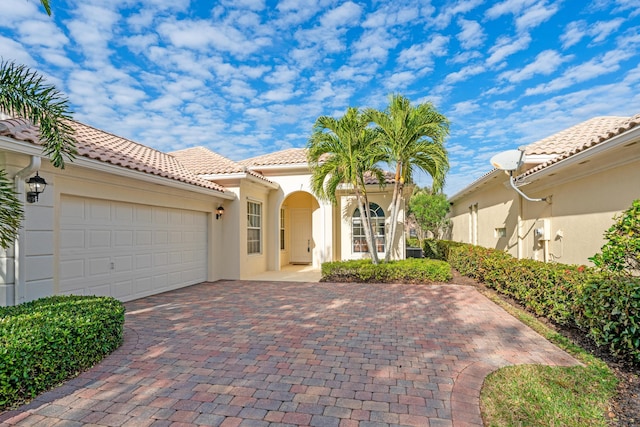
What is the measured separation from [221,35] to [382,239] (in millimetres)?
10244

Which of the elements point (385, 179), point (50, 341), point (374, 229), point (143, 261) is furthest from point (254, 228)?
point (50, 341)

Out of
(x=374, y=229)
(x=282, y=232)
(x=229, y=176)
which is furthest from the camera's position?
(x=282, y=232)

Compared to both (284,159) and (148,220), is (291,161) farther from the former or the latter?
(148,220)

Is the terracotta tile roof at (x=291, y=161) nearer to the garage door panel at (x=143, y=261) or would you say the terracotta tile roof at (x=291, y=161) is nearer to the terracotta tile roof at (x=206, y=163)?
the terracotta tile roof at (x=206, y=163)

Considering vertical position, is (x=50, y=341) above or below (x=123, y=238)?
below

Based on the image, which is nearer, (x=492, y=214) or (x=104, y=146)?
(x=104, y=146)

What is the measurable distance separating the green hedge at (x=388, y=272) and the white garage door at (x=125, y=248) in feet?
→ 16.2

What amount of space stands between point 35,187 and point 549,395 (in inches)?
333

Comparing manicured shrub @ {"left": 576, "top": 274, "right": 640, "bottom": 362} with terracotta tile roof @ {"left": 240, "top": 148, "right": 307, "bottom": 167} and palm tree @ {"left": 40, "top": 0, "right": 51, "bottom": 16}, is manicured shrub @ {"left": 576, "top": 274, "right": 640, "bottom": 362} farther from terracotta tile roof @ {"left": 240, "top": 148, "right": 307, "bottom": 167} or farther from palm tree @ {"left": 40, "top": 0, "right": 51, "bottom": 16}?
terracotta tile roof @ {"left": 240, "top": 148, "right": 307, "bottom": 167}

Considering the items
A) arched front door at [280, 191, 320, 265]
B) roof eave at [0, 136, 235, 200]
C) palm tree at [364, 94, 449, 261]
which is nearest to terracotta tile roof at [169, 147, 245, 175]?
roof eave at [0, 136, 235, 200]

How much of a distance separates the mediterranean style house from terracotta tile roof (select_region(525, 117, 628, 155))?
5843mm

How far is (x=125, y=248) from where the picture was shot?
834 cm

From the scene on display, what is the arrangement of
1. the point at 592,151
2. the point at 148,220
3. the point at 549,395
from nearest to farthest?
the point at 549,395, the point at 592,151, the point at 148,220

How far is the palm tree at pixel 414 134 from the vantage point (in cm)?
1090
